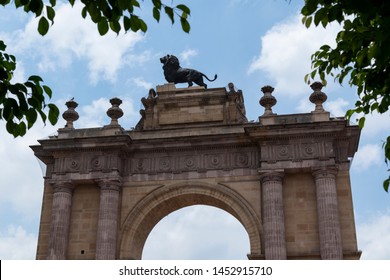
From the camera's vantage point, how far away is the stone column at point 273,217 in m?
19.5

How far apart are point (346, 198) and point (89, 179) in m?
9.81

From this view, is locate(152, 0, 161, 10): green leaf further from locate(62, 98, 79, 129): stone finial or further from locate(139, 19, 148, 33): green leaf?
locate(62, 98, 79, 129): stone finial

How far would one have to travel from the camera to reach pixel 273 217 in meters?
20.0

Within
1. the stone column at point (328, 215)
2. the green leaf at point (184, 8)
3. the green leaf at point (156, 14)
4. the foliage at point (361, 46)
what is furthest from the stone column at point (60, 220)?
the green leaf at point (184, 8)

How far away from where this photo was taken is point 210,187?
21266mm

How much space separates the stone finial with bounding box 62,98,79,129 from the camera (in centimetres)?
2334

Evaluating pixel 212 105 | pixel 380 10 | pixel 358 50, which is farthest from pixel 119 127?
pixel 380 10

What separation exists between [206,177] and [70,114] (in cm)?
649

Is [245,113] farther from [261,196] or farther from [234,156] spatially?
[261,196]

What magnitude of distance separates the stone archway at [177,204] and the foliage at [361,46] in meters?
12.7

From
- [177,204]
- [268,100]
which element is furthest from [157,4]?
[177,204]

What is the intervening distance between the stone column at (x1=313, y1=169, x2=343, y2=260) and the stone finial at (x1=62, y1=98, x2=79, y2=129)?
33.4 feet

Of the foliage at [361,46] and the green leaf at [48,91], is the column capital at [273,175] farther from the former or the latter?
the green leaf at [48,91]

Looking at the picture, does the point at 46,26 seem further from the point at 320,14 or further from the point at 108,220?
the point at 108,220
